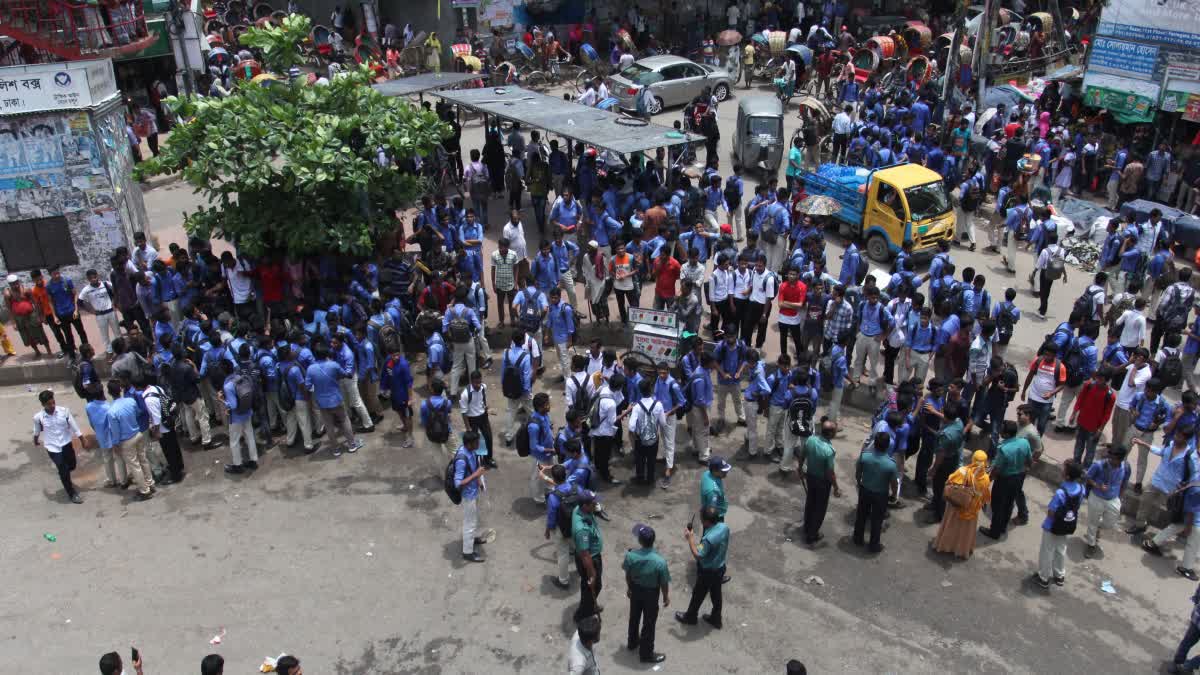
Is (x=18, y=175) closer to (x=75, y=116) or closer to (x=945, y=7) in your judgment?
(x=75, y=116)

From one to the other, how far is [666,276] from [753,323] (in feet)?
4.71

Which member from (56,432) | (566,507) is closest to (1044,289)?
(566,507)

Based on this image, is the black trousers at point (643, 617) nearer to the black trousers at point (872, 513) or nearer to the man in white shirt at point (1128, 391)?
the black trousers at point (872, 513)

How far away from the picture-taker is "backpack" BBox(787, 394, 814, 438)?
10641mm

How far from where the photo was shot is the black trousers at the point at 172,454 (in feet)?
36.6

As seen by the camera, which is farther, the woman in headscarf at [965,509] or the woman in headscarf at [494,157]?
the woman in headscarf at [494,157]

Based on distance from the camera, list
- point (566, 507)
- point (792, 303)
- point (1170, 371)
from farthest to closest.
Answer: point (792, 303), point (1170, 371), point (566, 507)

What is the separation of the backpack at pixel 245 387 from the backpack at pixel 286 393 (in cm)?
32

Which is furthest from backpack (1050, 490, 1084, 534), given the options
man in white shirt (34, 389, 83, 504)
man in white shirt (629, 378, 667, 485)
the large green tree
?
man in white shirt (34, 389, 83, 504)

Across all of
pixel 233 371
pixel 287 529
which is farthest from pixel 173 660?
pixel 233 371

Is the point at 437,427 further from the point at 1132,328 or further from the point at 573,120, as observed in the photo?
the point at 573,120

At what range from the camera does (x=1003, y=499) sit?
10008 mm

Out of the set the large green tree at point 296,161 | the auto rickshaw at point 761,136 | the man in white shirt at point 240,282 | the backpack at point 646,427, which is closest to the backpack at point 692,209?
the large green tree at point 296,161

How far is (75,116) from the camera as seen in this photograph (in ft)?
49.6
